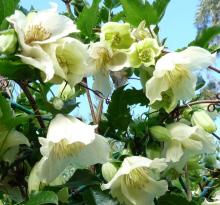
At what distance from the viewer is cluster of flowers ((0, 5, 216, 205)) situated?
76 centimetres

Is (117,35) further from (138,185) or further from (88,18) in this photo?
(138,185)

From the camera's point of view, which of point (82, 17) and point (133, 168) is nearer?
point (133, 168)

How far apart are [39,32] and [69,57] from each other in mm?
55

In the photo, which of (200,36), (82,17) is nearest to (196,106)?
(200,36)

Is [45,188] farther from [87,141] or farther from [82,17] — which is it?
[82,17]

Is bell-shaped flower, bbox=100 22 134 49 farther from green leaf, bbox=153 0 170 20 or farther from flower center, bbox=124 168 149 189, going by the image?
flower center, bbox=124 168 149 189

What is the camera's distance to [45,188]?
0.81 metres

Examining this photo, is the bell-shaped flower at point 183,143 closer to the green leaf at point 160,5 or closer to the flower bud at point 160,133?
the flower bud at point 160,133

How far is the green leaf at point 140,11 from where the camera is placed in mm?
892

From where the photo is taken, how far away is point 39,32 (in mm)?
780

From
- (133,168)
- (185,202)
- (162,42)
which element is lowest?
(185,202)

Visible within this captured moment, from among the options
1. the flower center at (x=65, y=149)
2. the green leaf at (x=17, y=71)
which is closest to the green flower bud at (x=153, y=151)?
the flower center at (x=65, y=149)

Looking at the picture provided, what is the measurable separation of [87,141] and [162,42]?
0.91ft

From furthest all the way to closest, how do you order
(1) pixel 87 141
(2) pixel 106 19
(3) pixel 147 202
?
1. (2) pixel 106 19
2. (3) pixel 147 202
3. (1) pixel 87 141
